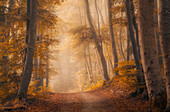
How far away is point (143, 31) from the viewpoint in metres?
4.69

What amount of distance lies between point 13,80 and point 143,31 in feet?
25.4

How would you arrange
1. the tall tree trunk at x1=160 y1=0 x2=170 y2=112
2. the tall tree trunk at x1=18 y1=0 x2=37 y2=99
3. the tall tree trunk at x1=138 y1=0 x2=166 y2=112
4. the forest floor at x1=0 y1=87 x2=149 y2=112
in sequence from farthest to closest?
the tall tree trunk at x1=18 y1=0 x2=37 y2=99, the forest floor at x1=0 y1=87 x2=149 y2=112, the tall tree trunk at x1=138 y1=0 x2=166 y2=112, the tall tree trunk at x1=160 y1=0 x2=170 y2=112

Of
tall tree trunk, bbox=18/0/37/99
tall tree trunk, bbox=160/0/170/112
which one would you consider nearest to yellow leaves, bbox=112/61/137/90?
tall tree trunk, bbox=160/0/170/112

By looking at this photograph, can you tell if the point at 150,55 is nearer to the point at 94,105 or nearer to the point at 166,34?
the point at 166,34

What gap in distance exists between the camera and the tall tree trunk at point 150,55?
465 cm

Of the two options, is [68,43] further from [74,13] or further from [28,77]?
[28,77]

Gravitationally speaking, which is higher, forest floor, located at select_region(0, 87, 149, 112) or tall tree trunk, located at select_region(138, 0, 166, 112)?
tall tree trunk, located at select_region(138, 0, 166, 112)

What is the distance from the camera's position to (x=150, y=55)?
4676mm

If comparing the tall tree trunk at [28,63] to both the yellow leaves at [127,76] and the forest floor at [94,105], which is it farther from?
the yellow leaves at [127,76]

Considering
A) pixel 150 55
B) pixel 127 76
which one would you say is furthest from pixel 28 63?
pixel 150 55

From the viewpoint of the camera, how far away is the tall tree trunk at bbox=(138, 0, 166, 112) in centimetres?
465

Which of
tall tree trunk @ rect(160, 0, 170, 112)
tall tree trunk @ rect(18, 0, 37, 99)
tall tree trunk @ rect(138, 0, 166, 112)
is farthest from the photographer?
tall tree trunk @ rect(18, 0, 37, 99)

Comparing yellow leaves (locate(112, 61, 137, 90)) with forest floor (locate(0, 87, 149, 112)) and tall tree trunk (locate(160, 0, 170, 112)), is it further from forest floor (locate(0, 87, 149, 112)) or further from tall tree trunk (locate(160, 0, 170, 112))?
tall tree trunk (locate(160, 0, 170, 112))

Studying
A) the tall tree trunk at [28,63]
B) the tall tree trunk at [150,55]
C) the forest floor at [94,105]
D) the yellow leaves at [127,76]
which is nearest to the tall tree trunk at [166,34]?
the tall tree trunk at [150,55]
